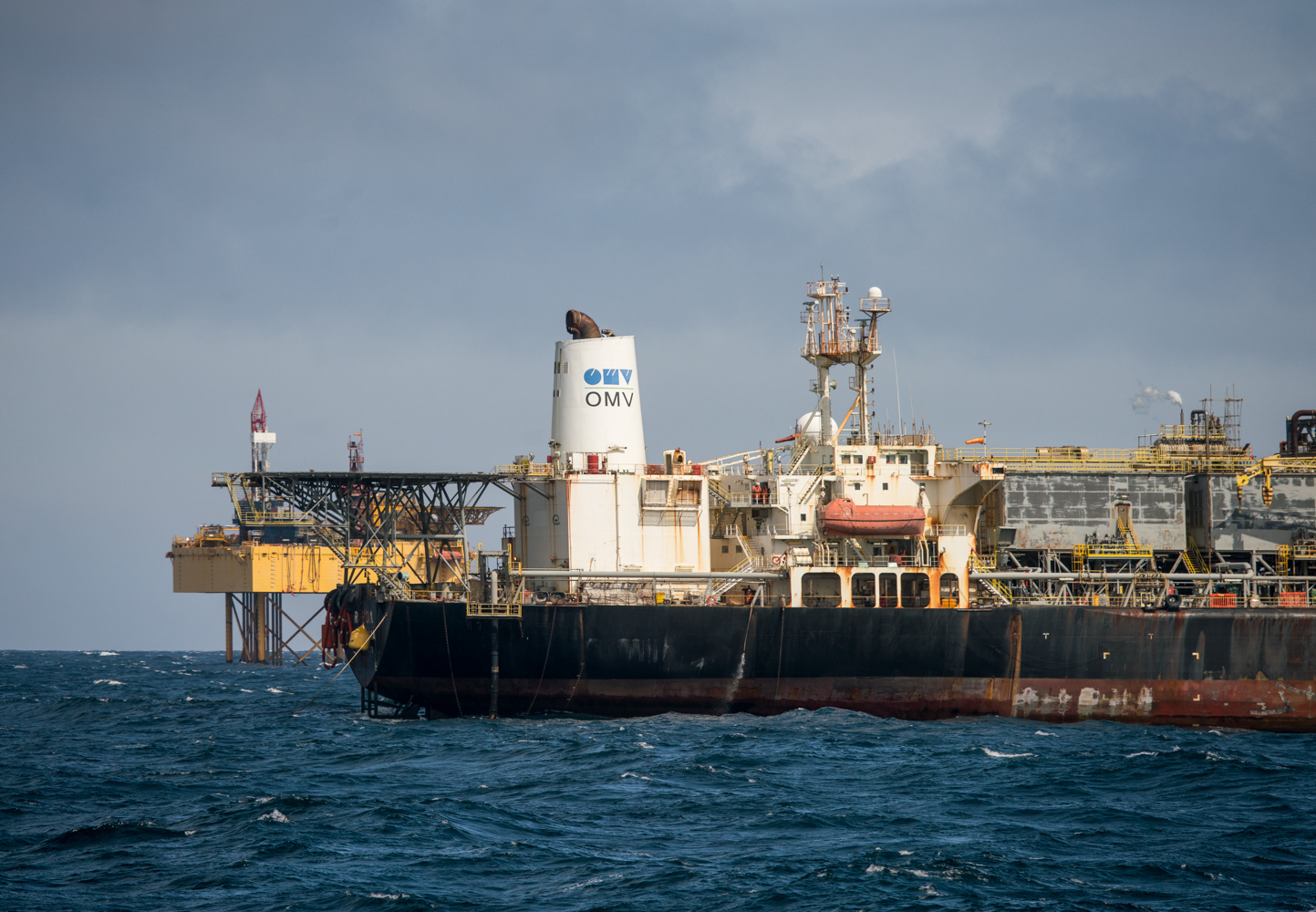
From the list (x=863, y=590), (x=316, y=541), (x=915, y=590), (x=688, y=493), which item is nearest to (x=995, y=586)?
(x=915, y=590)

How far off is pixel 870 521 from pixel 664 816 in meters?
19.3

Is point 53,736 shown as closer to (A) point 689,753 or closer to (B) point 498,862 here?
(A) point 689,753

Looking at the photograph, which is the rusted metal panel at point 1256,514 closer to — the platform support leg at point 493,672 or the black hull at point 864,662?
the black hull at point 864,662

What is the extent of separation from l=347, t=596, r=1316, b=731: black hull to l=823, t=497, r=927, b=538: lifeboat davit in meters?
2.91

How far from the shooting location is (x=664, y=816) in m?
26.7

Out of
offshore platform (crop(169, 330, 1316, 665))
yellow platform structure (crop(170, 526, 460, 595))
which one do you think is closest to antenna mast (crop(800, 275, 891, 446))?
offshore platform (crop(169, 330, 1316, 665))

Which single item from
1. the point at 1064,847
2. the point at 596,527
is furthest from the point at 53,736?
the point at 1064,847

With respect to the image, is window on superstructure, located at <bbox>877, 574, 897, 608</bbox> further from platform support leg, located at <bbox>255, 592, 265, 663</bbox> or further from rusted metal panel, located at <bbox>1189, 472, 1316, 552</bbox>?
platform support leg, located at <bbox>255, 592, 265, 663</bbox>

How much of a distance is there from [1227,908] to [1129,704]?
957 inches

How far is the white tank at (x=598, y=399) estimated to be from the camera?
155ft

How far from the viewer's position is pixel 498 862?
75.2ft

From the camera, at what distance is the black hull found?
41719mm

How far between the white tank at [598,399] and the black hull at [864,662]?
7.34m

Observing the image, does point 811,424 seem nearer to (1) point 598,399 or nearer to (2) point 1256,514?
(1) point 598,399
